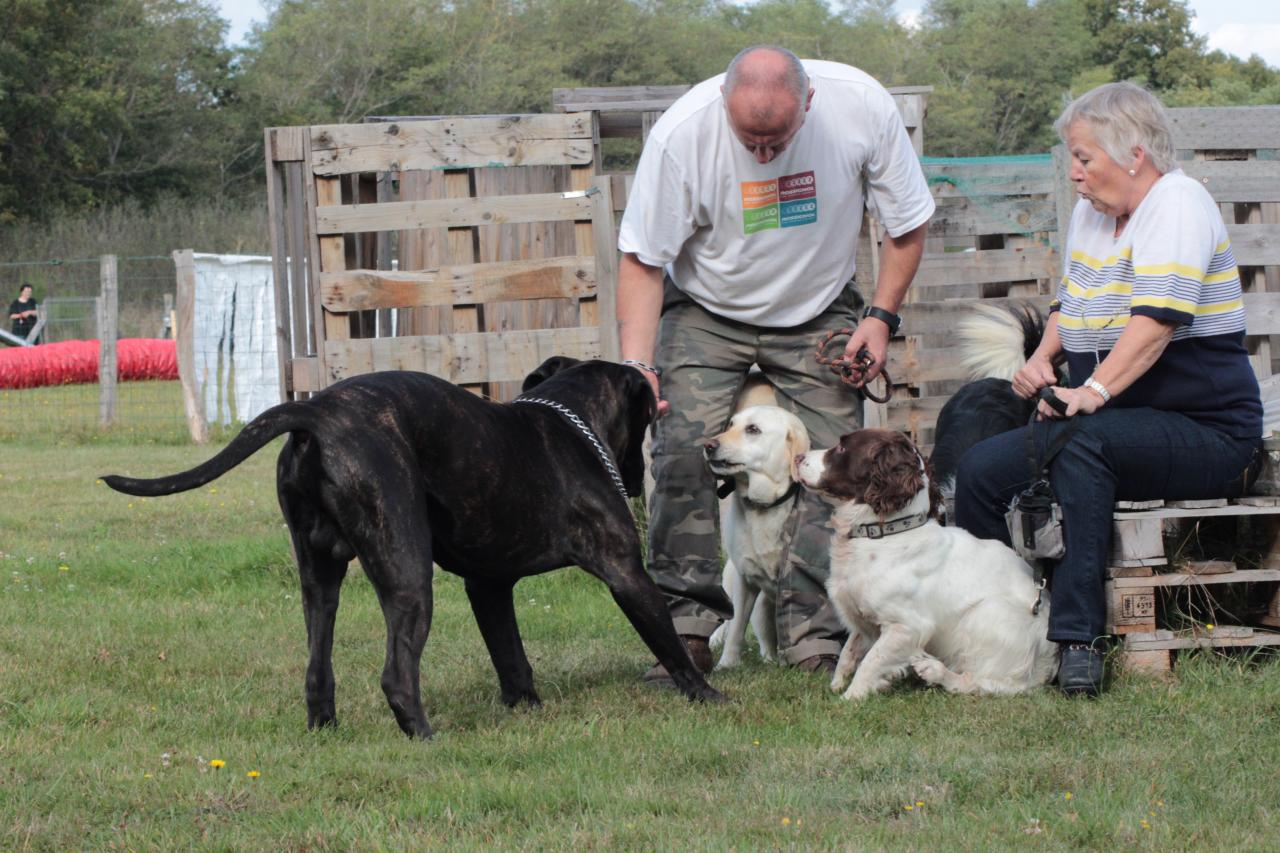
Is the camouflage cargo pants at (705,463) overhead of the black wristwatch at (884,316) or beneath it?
beneath

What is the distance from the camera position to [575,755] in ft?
12.8

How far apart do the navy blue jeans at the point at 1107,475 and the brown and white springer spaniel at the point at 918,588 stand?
17cm

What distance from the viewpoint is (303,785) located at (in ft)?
11.8

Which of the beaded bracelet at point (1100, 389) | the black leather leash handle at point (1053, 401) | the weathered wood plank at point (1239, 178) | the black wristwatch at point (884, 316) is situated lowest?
the black leather leash handle at point (1053, 401)

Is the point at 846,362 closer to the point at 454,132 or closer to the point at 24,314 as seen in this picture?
the point at 454,132

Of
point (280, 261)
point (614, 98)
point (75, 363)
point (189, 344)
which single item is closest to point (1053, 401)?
point (280, 261)

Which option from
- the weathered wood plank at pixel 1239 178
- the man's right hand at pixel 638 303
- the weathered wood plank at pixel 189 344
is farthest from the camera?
the weathered wood plank at pixel 189 344

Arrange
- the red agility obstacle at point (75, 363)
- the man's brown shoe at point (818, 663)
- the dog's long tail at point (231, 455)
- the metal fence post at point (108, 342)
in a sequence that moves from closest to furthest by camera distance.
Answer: the dog's long tail at point (231, 455) → the man's brown shoe at point (818, 663) → the metal fence post at point (108, 342) → the red agility obstacle at point (75, 363)

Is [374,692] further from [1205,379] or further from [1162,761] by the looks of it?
[1205,379]

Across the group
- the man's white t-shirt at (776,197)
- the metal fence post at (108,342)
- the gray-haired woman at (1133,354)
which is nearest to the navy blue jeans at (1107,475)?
the gray-haired woman at (1133,354)

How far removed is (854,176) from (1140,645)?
1.85m

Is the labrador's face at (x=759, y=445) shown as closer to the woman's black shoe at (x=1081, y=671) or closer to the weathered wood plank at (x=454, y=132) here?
the woman's black shoe at (x=1081, y=671)

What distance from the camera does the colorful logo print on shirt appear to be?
4910 millimetres

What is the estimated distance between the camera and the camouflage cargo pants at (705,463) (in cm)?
521
